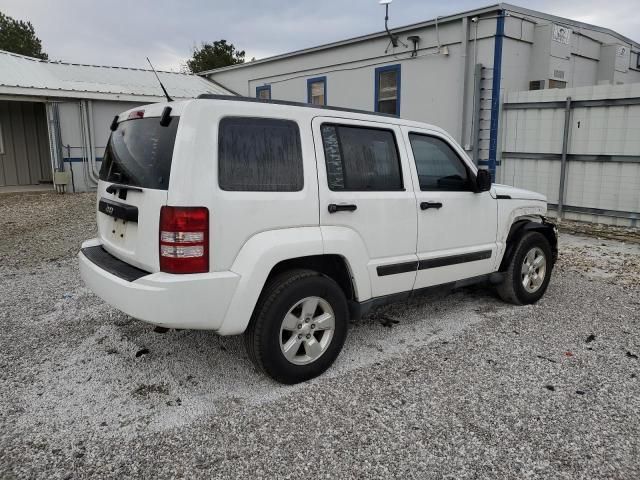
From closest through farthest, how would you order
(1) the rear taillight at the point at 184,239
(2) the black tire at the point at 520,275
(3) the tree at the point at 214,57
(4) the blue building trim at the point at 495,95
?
(1) the rear taillight at the point at 184,239 → (2) the black tire at the point at 520,275 → (4) the blue building trim at the point at 495,95 → (3) the tree at the point at 214,57

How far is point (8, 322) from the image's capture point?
457 centimetres

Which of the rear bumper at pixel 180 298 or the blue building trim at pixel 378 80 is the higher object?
the blue building trim at pixel 378 80

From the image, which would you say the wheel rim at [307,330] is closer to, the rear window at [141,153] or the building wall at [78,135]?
the rear window at [141,153]

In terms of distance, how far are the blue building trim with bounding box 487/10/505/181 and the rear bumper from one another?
28.8 feet

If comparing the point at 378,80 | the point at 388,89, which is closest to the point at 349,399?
the point at 388,89

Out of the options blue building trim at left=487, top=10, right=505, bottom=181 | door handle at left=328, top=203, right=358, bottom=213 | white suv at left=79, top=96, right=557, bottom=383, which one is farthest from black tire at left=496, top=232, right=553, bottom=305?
blue building trim at left=487, top=10, right=505, bottom=181

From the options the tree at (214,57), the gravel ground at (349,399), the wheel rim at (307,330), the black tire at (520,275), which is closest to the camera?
the gravel ground at (349,399)

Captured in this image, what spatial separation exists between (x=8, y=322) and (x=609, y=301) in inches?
235

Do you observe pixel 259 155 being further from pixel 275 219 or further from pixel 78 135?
pixel 78 135

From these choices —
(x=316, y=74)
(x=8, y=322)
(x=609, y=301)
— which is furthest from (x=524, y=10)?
(x=8, y=322)

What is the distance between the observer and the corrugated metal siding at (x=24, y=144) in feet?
49.6

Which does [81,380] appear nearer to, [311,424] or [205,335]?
[205,335]

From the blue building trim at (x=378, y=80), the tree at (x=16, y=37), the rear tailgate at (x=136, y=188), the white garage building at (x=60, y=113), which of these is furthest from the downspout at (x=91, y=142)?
the tree at (x=16, y=37)

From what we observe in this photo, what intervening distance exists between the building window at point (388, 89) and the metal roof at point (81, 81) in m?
4.57
